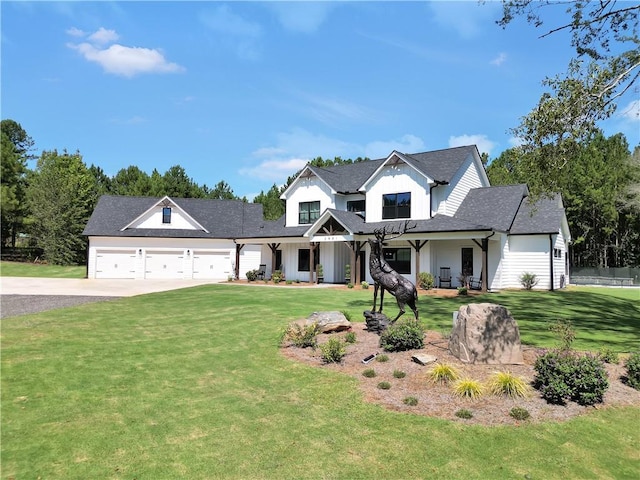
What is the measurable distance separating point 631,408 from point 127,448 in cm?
779

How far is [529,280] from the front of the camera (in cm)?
2619

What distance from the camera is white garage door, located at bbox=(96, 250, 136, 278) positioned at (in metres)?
35.1

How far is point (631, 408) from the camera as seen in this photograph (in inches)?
266

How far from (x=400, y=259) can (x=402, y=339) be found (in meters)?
17.9

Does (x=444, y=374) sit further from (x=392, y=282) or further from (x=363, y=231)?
(x=363, y=231)

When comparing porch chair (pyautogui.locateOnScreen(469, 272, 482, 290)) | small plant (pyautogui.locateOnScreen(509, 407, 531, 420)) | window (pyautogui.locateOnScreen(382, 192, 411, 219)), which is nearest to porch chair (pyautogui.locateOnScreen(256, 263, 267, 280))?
window (pyautogui.locateOnScreen(382, 192, 411, 219))

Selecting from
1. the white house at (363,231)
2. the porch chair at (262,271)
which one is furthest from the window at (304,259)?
the porch chair at (262,271)

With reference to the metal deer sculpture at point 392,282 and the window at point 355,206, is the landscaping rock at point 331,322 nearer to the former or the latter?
the metal deer sculpture at point 392,282

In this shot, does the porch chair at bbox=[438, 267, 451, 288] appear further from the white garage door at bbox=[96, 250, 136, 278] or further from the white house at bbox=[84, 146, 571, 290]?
the white garage door at bbox=[96, 250, 136, 278]

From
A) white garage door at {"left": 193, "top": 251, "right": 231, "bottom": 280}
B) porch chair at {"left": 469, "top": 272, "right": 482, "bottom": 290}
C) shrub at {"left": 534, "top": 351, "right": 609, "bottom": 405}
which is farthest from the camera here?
white garage door at {"left": 193, "top": 251, "right": 231, "bottom": 280}

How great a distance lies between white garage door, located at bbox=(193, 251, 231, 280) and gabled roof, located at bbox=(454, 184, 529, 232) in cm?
1982

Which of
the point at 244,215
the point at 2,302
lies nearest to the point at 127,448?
the point at 2,302

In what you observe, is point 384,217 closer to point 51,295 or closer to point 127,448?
point 51,295

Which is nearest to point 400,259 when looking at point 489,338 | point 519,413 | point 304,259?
point 304,259
